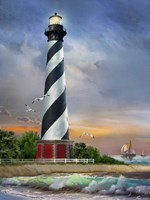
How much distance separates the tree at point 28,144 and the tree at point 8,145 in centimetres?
557

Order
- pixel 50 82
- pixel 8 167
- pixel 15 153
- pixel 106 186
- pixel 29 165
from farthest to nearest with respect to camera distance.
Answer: pixel 50 82 → pixel 15 153 → pixel 29 165 → pixel 8 167 → pixel 106 186

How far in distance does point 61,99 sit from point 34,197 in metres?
25.4

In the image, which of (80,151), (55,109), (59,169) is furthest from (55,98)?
(80,151)

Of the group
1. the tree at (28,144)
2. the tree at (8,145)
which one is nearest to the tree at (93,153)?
the tree at (28,144)

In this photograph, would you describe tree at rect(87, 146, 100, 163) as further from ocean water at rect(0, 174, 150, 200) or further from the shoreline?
ocean water at rect(0, 174, 150, 200)

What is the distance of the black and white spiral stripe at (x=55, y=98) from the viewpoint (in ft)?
153

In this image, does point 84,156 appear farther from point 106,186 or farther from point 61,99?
point 106,186

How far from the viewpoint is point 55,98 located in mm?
47312

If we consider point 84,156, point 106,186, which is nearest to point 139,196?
point 106,186

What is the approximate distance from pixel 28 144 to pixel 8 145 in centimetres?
1132

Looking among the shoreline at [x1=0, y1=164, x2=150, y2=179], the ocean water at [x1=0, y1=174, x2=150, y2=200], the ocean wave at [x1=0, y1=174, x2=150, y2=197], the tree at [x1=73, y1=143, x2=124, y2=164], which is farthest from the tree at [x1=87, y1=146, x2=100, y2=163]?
the ocean water at [x1=0, y1=174, x2=150, y2=200]

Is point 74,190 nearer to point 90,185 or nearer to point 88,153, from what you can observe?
point 90,185

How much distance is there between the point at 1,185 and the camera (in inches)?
1197

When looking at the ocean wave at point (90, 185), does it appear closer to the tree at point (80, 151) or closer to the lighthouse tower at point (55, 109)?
the lighthouse tower at point (55, 109)
